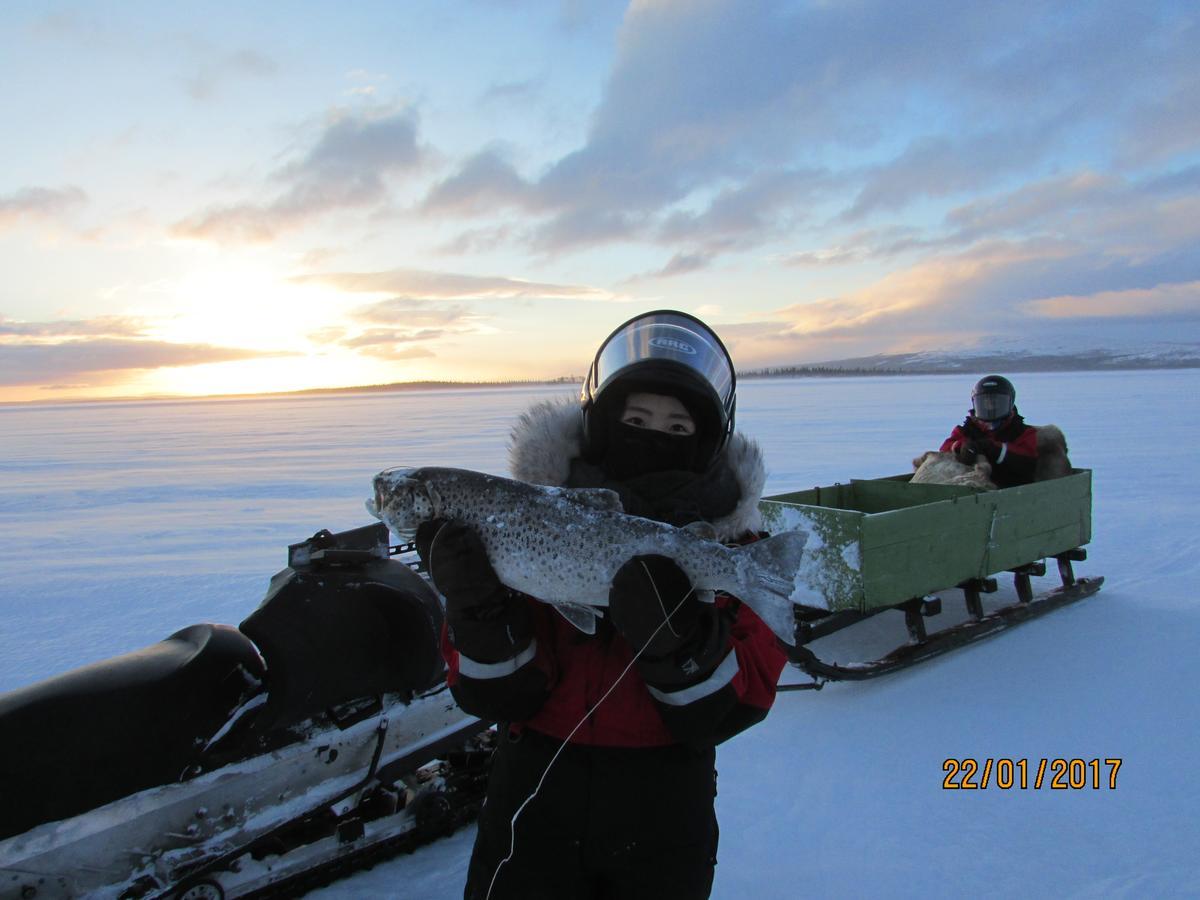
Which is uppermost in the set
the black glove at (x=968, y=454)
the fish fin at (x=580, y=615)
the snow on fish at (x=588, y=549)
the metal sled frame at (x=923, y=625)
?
the snow on fish at (x=588, y=549)

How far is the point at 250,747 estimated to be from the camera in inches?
100

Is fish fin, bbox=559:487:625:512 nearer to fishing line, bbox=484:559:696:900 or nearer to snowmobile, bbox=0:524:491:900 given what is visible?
fishing line, bbox=484:559:696:900

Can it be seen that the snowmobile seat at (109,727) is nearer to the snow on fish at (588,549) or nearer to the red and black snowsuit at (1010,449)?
the snow on fish at (588,549)

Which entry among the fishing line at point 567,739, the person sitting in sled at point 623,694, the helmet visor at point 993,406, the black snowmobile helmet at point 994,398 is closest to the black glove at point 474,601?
the person sitting in sled at point 623,694

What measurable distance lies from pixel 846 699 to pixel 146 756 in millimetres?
3837

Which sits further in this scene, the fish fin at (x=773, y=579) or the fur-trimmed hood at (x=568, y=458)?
the fur-trimmed hood at (x=568, y=458)

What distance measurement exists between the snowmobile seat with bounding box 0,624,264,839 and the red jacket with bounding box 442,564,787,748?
1013 mm

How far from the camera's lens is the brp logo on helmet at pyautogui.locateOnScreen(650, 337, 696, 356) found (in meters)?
2.31

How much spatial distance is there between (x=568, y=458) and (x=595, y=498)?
276 mm

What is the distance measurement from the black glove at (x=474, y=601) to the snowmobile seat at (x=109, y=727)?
109 cm

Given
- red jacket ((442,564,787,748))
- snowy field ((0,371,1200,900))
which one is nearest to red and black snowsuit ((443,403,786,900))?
red jacket ((442,564,787,748))

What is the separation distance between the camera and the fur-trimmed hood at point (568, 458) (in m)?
2.31

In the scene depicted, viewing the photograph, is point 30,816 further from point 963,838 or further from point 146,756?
point 963,838

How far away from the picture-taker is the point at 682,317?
2504 millimetres
